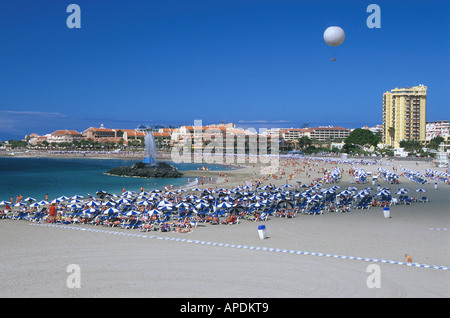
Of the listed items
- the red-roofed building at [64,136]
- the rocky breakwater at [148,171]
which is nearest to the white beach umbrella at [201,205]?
the rocky breakwater at [148,171]

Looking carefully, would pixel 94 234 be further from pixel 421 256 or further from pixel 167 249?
pixel 421 256

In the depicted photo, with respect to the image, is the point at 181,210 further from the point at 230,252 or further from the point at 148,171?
the point at 148,171

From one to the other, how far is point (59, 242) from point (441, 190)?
25.3 metres

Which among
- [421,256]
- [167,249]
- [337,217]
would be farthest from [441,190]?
[167,249]

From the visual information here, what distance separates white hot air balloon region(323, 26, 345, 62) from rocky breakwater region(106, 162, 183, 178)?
29681 mm

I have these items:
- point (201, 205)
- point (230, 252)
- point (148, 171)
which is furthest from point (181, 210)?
point (148, 171)

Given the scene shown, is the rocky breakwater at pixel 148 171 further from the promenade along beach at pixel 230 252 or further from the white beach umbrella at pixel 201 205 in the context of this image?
the white beach umbrella at pixel 201 205

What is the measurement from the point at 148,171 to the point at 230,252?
117ft

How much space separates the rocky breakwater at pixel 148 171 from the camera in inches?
1747

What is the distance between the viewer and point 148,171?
45.3 meters

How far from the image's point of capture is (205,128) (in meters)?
124

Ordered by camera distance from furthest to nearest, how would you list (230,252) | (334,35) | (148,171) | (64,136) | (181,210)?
1. (64,136)
2. (148,171)
3. (334,35)
4. (181,210)
5. (230,252)
